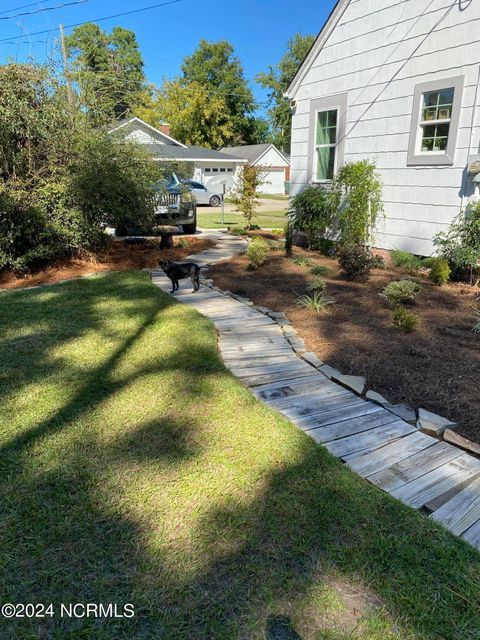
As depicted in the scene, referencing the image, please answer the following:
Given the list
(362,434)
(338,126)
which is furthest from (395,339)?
(338,126)

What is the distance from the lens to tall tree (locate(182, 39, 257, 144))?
4694cm

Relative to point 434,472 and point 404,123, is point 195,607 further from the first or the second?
point 404,123

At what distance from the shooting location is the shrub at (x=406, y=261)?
686 centimetres

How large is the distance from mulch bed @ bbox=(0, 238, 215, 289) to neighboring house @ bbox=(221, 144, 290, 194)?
101 feet

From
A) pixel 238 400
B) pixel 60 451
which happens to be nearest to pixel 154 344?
pixel 238 400

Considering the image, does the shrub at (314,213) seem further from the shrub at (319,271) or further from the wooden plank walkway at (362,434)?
the wooden plank walkway at (362,434)

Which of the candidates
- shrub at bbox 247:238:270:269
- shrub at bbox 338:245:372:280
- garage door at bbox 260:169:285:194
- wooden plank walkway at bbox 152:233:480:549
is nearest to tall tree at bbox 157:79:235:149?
garage door at bbox 260:169:285:194

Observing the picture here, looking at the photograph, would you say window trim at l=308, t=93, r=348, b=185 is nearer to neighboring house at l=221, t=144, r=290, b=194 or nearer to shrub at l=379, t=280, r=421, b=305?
shrub at l=379, t=280, r=421, b=305

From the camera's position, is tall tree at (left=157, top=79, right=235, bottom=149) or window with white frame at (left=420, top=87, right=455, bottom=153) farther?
tall tree at (left=157, top=79, right=235, bottom=149)

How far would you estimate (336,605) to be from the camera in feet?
5.15

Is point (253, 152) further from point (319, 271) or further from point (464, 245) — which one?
point (464, 245)

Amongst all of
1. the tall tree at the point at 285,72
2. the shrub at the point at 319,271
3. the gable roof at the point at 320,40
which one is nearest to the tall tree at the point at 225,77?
the tall tree at the point at 285,72

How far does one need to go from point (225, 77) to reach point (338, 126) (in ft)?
150

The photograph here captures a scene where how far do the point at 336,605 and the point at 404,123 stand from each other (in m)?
7.36
